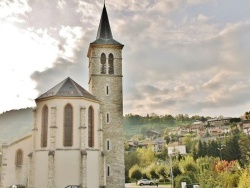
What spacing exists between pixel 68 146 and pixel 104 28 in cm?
1858

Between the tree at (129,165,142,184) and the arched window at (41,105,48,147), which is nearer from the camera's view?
the arched window at (41,105,48,147)

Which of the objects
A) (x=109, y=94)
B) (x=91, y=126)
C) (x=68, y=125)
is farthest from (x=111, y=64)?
(x=68, y=125)

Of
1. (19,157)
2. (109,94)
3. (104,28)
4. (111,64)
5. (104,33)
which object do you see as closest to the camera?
(19,157)

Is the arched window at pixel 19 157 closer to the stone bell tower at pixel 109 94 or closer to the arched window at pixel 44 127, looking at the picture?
the arched window at pixel 44 127

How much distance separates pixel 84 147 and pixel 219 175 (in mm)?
13381

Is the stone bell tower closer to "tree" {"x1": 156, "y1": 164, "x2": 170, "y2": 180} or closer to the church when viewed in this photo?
the church

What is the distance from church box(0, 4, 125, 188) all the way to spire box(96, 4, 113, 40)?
8.39m

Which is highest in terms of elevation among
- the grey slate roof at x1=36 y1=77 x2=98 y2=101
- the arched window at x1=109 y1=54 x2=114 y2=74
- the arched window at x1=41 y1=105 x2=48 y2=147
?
the arched window at x1=109 y1=54 x2=114 y2=74

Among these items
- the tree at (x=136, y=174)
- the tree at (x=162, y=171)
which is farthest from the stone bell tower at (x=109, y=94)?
the tree at (x=136, y=174)

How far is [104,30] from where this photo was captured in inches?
1761

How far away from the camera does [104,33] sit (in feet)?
146

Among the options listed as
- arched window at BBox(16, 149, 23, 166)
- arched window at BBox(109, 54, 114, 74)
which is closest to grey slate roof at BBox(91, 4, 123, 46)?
arched window at BBox(109, 54, 114, 74)

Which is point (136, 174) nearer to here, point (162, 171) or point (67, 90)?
point (162, 171)

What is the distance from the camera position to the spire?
145ft
